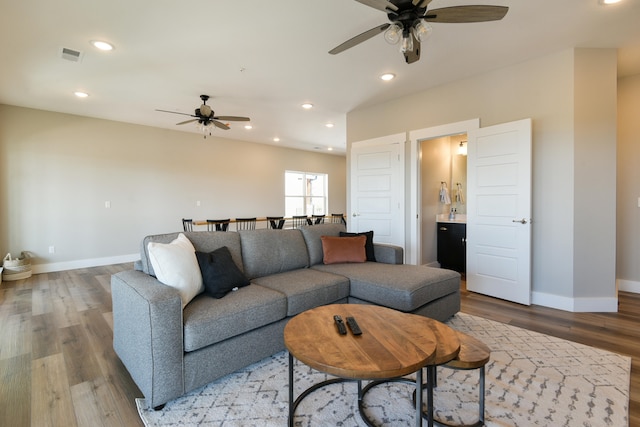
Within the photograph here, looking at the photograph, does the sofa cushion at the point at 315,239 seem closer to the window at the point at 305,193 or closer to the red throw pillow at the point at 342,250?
the red throw pillow at the point at 342,250

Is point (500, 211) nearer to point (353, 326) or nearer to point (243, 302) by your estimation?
point (353, 326)

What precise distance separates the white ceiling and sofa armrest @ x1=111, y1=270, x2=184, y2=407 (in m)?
2.23

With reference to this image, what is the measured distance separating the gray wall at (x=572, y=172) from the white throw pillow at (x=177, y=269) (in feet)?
11.8

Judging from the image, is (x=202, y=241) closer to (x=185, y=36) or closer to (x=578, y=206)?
(x=185, y=36)

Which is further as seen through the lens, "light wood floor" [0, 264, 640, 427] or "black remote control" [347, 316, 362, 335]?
"light wood floor" [0, 264, 640, 427]

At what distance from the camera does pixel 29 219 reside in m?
4.94

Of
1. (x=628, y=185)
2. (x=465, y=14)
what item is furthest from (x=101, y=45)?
(x=628, y=185)

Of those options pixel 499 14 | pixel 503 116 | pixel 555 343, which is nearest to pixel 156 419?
pixel 555 343

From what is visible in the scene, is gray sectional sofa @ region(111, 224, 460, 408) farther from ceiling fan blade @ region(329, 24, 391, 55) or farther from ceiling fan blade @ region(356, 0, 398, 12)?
ceiling fan blade @ region(356, 0, 398, 12)

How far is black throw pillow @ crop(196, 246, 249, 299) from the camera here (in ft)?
7.32

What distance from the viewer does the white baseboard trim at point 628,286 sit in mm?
3846

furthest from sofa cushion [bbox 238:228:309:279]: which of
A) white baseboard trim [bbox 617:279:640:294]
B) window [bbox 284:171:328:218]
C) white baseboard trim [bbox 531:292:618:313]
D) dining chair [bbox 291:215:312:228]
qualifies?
window [bbox 284:171:328:218]

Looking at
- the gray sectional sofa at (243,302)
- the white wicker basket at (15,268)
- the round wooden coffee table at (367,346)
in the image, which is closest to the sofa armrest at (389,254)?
the gray sectional sofa at (243,302)

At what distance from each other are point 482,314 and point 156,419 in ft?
9.78
